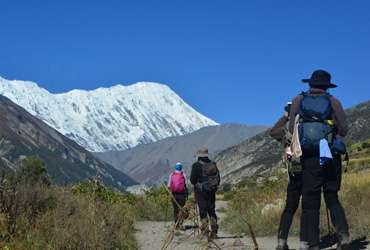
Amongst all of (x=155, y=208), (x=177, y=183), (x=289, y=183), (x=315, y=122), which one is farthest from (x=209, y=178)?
(x=155, y=208)

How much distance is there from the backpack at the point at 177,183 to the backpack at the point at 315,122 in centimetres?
824

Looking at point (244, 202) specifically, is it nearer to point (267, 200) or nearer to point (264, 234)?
point (267, 200)

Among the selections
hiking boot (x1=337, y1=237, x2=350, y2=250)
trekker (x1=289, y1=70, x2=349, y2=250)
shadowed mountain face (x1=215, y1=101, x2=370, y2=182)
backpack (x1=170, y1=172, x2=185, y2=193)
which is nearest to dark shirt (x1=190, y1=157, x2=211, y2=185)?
backpack (x1=170, y1=172, x2=185, y2=193)

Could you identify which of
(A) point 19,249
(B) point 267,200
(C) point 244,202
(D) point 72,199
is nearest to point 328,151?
(A) point 19,249

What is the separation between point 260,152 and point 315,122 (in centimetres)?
16632

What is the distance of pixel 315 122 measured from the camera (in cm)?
752

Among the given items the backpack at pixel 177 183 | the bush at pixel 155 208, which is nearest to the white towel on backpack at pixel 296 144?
the backpack at pixel 177 183

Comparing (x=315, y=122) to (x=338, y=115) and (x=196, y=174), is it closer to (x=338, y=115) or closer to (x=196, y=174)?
(x=338, y=115)

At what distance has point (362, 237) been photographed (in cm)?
962

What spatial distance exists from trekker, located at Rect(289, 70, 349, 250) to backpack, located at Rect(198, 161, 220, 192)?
5.14m

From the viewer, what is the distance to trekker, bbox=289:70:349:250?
7465 mm

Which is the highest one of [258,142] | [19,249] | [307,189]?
[258,142]

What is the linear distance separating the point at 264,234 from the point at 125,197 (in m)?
10.1

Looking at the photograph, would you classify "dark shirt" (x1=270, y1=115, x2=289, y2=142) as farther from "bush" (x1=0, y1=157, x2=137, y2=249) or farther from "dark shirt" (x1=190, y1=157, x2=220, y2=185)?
"dark shirt" (x1=190, y1=157, x2=220, y2=185)
